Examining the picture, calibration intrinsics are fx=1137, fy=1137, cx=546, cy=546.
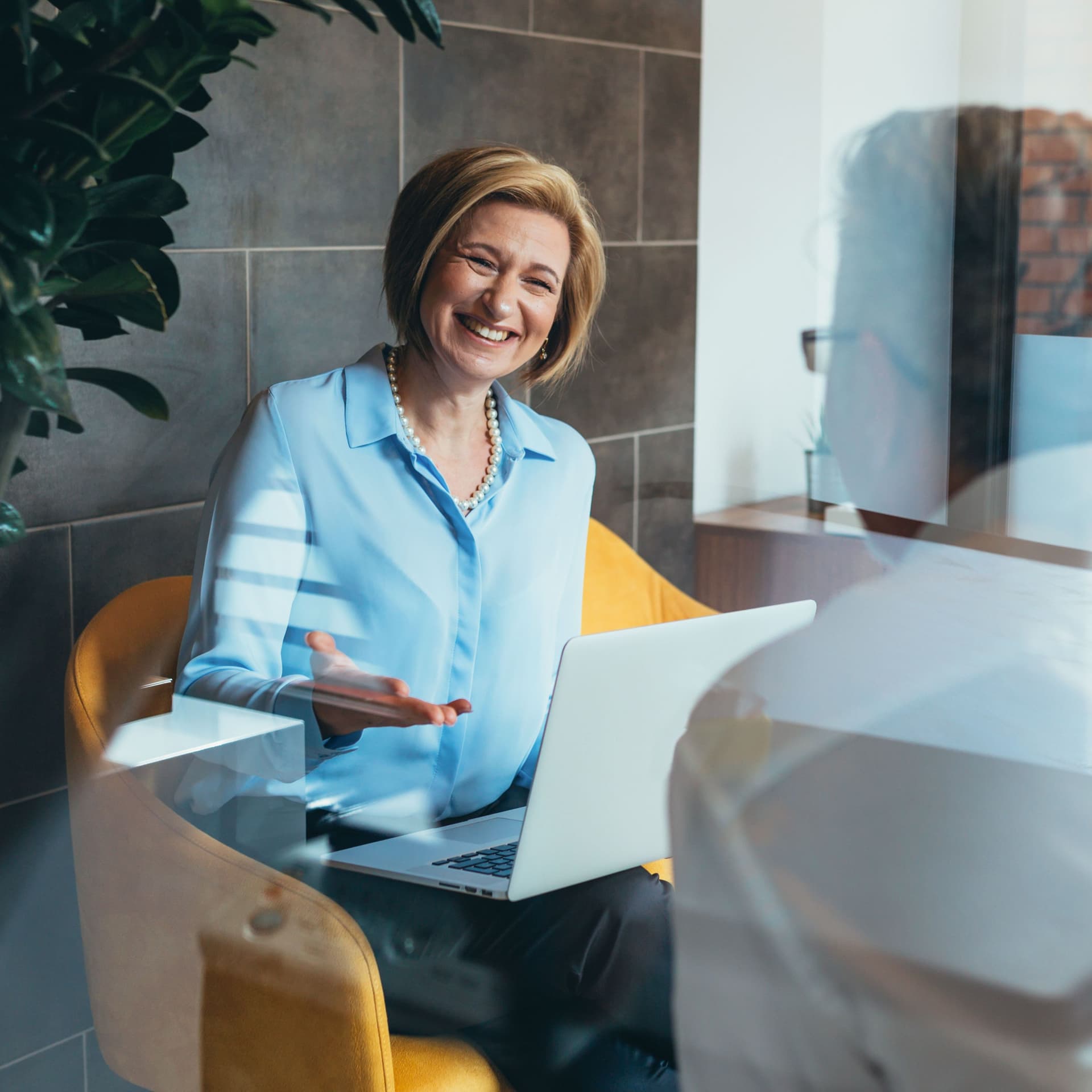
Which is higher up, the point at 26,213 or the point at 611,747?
the point at 26,213

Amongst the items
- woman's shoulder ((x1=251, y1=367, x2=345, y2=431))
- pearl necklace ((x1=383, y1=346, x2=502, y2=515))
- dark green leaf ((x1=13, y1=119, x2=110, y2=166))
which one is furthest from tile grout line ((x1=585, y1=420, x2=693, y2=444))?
dark green leaf ((x1=13, y1=119, x2=110, y2=166))

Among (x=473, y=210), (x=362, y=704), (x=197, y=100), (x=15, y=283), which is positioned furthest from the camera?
(x=473, y=210)

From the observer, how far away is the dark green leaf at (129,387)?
77 cm

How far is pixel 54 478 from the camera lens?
3.93 feet

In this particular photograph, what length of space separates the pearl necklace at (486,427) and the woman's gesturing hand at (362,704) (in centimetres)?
19

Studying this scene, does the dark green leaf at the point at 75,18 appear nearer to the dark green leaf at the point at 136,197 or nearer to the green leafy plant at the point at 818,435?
the dark green leaf at the point at 136,197

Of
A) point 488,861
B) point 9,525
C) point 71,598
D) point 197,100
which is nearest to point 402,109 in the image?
point 197,100

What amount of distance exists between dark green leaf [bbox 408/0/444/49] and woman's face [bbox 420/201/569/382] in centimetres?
29

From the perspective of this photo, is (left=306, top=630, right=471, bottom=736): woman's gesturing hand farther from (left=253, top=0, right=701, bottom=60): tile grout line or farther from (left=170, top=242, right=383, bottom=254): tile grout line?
(left=253, top=0, right=701, bottom=60): tile grout line

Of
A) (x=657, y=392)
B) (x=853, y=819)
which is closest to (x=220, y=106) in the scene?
(x=657, y=392)

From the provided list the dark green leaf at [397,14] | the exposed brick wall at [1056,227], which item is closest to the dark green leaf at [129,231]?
the dark green leaf at [397,14]

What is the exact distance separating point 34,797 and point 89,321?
69 centimetres

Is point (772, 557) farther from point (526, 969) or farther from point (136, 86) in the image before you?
point (136, 86)

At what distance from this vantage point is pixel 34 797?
4.09 feet
